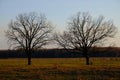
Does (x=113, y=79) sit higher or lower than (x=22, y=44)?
lower

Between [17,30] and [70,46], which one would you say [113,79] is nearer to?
[70,46]

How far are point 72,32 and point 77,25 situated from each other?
7.47 ft

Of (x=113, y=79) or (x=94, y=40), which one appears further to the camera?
(x=94, y=40)

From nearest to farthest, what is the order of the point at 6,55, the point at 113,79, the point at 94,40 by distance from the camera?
the point at 113,79
the point at 94,40
the point at 6,55

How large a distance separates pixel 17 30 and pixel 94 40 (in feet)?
55.0

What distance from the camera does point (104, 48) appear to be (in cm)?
6341

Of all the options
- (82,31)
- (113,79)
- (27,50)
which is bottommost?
(113,79)

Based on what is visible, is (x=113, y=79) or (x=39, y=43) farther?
(x=39, y=43)

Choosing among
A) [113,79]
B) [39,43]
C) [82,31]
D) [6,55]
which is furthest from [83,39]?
[6,55]

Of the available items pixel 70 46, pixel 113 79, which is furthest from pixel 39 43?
pixel 113 79

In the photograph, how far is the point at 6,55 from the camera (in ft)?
480

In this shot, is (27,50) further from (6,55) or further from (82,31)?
(6,55)

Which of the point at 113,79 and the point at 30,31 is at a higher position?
the point at 30,31

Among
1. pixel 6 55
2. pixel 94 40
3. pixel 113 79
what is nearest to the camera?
pixel 113 79
